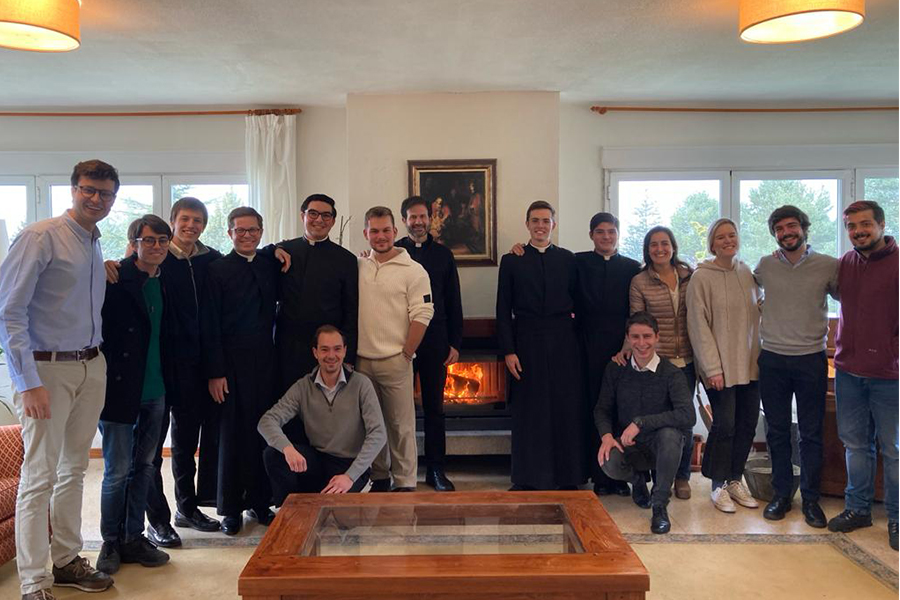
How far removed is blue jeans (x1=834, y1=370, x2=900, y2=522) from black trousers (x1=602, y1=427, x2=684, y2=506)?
28.4 inches

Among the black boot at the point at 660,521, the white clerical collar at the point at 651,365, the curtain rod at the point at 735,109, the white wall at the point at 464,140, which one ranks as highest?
the curtain rod at the point at 735,109

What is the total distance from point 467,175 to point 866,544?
2.94m

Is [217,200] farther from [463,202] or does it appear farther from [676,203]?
[676,203]

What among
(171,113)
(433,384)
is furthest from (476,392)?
(171,113)

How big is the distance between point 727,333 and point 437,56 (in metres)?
2.06

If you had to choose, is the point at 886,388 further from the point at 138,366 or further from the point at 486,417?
the point at 138,366

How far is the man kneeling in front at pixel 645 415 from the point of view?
3.33 metres

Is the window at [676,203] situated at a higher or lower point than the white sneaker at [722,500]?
higher

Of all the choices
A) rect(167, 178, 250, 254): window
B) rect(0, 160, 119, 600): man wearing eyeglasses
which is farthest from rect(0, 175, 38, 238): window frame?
rect(0, 160, 119, 600): man wearing eyeglasses

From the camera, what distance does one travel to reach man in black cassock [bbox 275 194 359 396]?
3.26m

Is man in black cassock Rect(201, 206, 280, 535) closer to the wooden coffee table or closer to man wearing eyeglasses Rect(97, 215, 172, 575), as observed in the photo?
man wearing eyeglasses Rect(97, 215, 172, 575)

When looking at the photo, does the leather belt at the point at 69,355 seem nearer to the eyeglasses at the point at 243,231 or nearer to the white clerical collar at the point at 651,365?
the eyeglasses at the point at 243,231

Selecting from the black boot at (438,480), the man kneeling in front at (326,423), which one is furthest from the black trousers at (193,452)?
the black boot at (438,480)

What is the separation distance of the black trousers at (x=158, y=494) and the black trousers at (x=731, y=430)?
2538 millimetres
